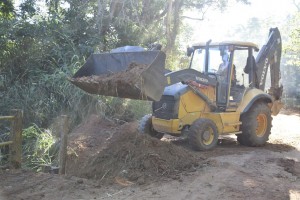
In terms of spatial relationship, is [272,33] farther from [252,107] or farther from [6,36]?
[6,36]

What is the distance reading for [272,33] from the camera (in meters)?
10.5

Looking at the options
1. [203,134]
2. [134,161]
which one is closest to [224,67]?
[203,134]

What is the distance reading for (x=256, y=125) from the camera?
929cm

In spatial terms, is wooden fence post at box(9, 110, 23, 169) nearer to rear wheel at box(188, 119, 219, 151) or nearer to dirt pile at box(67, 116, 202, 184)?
dirt pile at box(67, 116, 202, 184)

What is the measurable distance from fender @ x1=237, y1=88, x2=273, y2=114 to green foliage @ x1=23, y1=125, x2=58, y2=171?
4.65m

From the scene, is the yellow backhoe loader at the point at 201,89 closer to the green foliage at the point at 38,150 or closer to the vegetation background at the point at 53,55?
the green foliage at the point at 38,150

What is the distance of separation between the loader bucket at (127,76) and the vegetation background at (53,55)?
85.0 inches

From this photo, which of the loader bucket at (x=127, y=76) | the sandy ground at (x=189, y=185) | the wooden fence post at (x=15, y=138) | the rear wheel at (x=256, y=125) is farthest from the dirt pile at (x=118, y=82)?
the rear wheel at (x=256, y=125)

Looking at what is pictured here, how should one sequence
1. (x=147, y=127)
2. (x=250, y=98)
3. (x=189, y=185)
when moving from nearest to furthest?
(x=189, y=185) → (x=147, y=127) → (x=250, y=98)

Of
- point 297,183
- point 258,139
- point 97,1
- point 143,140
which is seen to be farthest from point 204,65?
point 97,1

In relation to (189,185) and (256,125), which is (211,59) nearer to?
(256,125)

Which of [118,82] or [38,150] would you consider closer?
[118,82]

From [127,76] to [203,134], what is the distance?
247cm

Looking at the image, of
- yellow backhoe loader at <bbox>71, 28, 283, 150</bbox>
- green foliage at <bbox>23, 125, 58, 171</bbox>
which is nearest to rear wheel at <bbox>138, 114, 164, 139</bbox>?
yellow backhoe loader at <bbox>71, 28, 283, 150</bbox>
